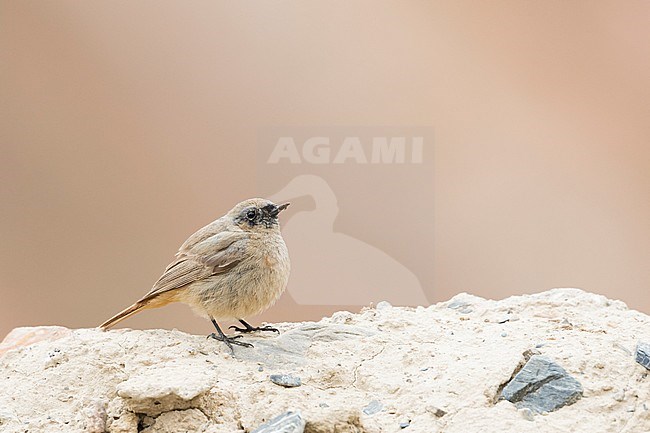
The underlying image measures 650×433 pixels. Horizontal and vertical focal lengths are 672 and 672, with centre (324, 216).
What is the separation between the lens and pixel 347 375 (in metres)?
2.34

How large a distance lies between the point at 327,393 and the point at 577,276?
2044mm

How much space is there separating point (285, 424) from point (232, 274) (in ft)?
2.87

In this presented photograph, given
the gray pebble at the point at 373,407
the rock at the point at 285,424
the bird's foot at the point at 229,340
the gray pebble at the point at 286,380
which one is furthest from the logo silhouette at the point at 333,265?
the rock at the point at 285,424

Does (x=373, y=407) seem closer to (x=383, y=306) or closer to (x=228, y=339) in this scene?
(x=228, y=339)

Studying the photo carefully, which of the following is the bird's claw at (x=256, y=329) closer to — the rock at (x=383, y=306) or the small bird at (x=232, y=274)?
the small bird at (x=232, y=274)

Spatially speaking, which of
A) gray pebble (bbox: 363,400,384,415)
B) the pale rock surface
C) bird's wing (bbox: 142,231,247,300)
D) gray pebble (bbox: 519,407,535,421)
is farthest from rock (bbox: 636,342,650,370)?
bird's wing (bbox: 142,231,247,300)

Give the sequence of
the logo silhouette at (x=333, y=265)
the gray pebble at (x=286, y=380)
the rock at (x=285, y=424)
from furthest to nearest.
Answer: the logo silhouette at (x=333, y=265) < the gray pebble at (x=286, y=380) < the rock at (x=285, y=424)

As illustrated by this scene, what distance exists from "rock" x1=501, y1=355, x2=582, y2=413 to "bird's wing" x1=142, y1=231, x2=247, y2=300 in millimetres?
1176

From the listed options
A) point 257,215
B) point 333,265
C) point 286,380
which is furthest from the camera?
point 333,265

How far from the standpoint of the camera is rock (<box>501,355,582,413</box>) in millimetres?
2002

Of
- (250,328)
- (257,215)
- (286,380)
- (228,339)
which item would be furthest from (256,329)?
(286,380)

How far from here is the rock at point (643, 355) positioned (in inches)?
83.7

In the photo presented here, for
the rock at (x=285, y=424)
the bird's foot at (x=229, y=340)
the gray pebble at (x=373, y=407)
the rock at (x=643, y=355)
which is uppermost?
the rock at (x=643, y=355)

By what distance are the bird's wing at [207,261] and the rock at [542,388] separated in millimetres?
1176
